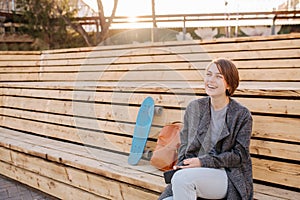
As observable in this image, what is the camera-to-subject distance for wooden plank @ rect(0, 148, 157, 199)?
278 centimetres

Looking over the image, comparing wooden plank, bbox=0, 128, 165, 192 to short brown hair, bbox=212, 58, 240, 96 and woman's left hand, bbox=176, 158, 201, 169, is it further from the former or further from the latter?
short brown hair, bbox=212, 58, 240, 96

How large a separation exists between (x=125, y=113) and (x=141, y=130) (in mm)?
350

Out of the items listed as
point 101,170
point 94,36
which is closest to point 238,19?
point 94,36

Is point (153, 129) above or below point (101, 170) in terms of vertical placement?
above

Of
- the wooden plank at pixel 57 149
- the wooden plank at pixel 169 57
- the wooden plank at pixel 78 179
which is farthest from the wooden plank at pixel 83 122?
the wooden plank at pixel 169 57

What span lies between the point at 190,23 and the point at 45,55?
12.0 ft

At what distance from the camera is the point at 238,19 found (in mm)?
8016

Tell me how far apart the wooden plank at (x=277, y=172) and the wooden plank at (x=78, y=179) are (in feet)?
2.40

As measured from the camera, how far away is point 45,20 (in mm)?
10156

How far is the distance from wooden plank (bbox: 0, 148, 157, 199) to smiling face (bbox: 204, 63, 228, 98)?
91cm

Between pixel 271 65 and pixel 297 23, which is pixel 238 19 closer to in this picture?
pixel 297 23

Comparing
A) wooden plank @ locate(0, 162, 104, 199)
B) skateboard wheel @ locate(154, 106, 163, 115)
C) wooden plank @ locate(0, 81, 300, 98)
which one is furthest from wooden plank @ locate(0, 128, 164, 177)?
wooden plank @ locate(0, 81, 300, 98)

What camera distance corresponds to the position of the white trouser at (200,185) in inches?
76.3

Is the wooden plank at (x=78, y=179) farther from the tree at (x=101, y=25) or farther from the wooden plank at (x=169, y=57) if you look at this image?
the tree at (x=101, y=25)
